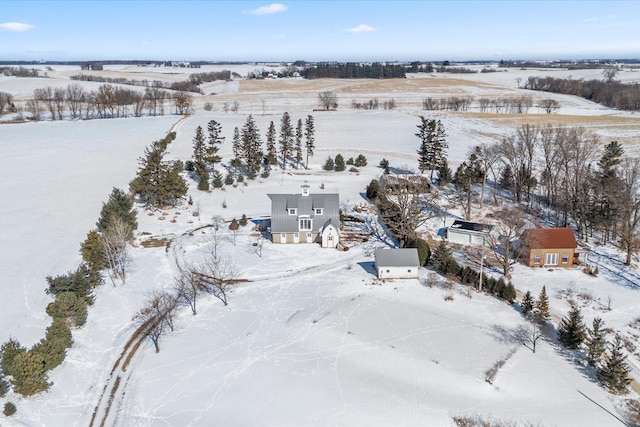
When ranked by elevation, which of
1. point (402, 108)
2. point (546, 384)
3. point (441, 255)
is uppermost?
point (402, 108)

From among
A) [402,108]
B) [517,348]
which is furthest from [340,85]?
[517,348]

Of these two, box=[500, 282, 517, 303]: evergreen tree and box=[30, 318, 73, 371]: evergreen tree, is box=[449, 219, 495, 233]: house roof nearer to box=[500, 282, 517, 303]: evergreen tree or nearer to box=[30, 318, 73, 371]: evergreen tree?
box=[500, 282, 517, 303]: evergreen tree

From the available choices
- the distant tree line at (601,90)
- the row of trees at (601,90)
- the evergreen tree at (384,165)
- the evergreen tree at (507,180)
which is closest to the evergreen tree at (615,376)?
Result: the evergreen tree at (507,180)

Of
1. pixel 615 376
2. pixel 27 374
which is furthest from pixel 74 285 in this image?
pixel 615 376

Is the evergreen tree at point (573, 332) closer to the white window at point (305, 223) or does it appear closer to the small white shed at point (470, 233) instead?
the small white shed at point (470, 233)

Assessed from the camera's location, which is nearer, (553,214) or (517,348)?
(517,348)

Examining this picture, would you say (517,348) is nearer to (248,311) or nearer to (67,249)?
(248,311)

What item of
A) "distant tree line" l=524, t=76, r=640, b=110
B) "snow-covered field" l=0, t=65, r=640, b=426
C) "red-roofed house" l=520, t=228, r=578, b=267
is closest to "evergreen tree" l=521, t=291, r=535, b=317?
"snow-covered field" l=0, t=65, r=640, b=426
